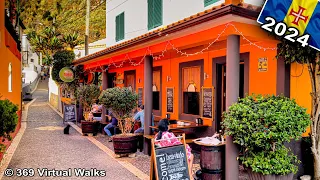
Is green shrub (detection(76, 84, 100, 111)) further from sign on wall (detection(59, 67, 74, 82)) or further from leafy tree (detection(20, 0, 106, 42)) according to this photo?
leafy tree (detection(20, 0, 106, 42))

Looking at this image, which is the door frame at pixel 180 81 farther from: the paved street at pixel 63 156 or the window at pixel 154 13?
the paved street at pixel 63 156

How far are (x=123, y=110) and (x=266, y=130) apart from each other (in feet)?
14.6

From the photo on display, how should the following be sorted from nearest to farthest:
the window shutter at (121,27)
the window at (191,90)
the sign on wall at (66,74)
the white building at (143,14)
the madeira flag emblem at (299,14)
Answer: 1. the madeira flag emblem at (299,14)
2. the white building at (143,14)
3. the window at (191,90)
4. the window shutter at (121,27)
5. the sign on wall at (66,74)

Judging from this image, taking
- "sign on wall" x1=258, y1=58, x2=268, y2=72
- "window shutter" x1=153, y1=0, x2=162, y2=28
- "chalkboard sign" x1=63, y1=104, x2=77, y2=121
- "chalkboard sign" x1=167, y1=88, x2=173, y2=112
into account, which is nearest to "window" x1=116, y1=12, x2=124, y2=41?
"window shutter" x1=153, y1=0, x2=162, y2=28

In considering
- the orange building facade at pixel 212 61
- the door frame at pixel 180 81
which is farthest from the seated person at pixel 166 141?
the door frame at pixel 180 81

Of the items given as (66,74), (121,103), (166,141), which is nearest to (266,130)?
(166,141)

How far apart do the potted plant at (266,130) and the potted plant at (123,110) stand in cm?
342

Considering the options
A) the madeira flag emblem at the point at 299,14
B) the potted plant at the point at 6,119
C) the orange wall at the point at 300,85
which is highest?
the madeira flag emblem at the point at 299,14

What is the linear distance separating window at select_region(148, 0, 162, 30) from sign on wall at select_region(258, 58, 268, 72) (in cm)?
419

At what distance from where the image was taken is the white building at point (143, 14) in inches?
340

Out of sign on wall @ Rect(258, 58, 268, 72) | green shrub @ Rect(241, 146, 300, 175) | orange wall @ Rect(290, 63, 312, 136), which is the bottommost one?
green shrub @ Rect(241, 146, 300, 175)

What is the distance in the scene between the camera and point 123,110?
328 inches

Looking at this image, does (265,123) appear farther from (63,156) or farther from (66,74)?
(66,74)

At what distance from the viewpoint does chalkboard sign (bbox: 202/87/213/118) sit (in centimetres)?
873
